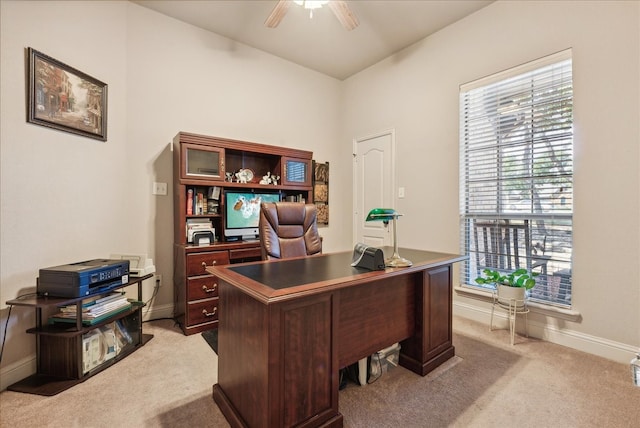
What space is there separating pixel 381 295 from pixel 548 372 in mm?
1316

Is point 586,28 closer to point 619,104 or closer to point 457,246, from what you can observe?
point 619,104

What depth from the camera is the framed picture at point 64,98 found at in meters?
1.91

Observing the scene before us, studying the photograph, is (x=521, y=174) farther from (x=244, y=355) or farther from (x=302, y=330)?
(x=244, y=355)

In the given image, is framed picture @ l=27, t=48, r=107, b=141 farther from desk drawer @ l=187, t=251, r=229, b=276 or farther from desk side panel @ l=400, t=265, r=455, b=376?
desk side panel @ l=400, t=265, r=455, b=376

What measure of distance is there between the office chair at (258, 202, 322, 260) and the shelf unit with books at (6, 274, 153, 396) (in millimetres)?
1176

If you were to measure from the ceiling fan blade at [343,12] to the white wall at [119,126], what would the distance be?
154 centimetres

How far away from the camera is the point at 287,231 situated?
8.00 ft

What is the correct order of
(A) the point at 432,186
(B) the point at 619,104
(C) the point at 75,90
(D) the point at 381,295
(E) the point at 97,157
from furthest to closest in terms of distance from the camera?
(A) the point at 432,186 → (E) the point at 97,157 → (C) the point at 75,90 → (B) the point at 619,104 → (D) the point at 381,295

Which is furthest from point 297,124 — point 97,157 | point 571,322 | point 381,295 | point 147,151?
point 571,322

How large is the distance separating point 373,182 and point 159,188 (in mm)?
2621

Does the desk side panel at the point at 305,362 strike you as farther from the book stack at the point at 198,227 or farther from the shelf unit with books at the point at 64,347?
the book stack at the point at 198,227

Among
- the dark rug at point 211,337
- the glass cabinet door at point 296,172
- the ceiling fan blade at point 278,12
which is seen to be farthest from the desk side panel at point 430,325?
the ceiling fan blade at point 278,12

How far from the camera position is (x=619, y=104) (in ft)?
6.81

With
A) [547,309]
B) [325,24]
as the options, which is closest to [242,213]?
[325,24]
